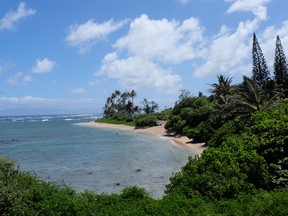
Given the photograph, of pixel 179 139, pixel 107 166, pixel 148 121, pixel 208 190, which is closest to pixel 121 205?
pixel 208 190

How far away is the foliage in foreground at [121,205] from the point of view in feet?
32.0

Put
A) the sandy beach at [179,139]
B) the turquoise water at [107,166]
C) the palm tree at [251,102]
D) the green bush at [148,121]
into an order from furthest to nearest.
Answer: the green bush at [148,121]
the sandy beach at [179,139]
the palm tree at [251,102]
the turquoise water at [107,166]

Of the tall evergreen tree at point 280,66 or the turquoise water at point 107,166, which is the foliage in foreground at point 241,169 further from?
the tall evergreen tree at point 280,66

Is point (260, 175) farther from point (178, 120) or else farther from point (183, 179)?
point (178, 120)

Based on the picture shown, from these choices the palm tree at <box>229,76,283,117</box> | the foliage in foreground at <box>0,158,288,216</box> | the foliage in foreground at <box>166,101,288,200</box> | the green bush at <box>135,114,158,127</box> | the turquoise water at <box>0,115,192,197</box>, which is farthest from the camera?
the green bush at <box>135,114,158,127</box>

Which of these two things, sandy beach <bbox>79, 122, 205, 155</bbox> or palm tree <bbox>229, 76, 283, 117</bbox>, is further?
sandy beach <bbox>79, 122, 205, 155</bbox>

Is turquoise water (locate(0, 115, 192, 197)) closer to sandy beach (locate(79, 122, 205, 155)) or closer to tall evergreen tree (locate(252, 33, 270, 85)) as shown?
sandy beach (locate(79, 122, 205, 155))

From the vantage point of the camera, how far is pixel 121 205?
10633 millimetres

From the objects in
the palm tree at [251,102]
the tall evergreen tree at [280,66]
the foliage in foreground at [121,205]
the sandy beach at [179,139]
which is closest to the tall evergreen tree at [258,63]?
the tall evergreen tree at [280,66]

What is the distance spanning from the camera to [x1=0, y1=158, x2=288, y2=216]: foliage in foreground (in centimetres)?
976

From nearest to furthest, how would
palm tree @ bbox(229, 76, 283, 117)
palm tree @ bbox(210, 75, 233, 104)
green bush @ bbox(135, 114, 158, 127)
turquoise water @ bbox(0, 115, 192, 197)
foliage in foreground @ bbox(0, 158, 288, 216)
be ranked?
foliage in foreground @ bbox(0, 158, 288, 216) < turquoise water @ bbox(0, 115, 192, 197) < palm tree @ bbox(229, 76, 283, 117) < palm tree @ bbox(210, 75, 233, 104) < green bush @ bbox(135, 114, 158, 127)

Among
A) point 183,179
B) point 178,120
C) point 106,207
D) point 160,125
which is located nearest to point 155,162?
point 183,179

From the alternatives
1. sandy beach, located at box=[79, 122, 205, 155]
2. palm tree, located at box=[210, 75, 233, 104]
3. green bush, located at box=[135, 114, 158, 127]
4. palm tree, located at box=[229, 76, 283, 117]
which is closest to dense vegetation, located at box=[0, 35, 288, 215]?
palm tree, located at box=[229, 76, 283, 117]

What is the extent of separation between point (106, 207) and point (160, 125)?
72101mm
